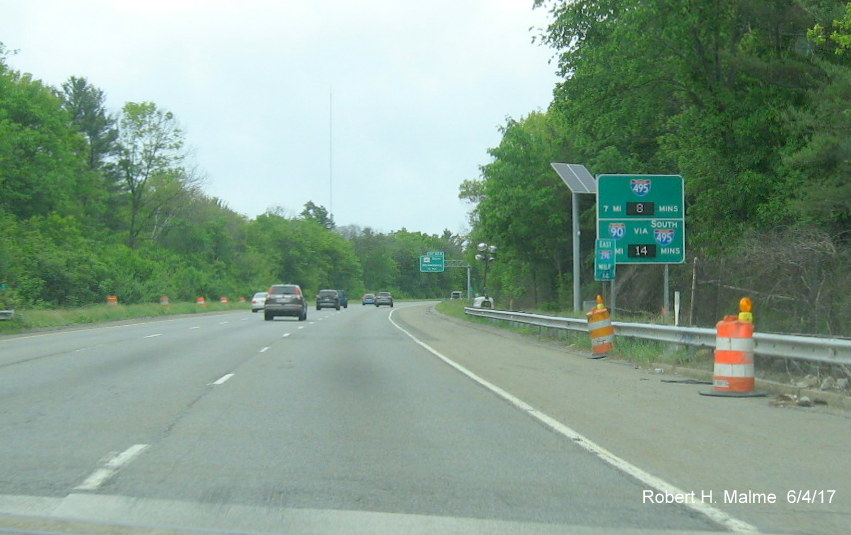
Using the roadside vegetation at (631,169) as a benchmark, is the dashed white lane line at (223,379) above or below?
below

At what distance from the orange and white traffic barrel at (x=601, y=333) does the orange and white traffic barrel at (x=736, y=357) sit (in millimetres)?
7611

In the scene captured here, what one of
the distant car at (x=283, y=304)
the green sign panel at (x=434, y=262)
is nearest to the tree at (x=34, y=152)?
the distant car at (x=283, y=304)

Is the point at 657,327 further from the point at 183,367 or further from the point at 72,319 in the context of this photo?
the point at 72,319

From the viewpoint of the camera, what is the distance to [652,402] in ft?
41.0

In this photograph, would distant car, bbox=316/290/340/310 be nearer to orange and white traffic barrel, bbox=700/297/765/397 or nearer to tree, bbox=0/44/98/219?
tree, bbox=0/44/98/219

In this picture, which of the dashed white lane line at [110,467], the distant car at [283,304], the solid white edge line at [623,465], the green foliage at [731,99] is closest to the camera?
the solid white edge line at [623,465]

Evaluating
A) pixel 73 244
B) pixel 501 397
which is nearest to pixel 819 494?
pixel 501 397

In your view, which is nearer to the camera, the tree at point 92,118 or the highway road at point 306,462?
the highway road at point 306,462

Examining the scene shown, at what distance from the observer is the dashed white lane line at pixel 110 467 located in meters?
7.26

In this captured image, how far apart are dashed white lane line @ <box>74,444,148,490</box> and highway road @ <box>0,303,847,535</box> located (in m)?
0.02

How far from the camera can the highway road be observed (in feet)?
20.7

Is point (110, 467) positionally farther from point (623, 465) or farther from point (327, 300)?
point (327, 300)

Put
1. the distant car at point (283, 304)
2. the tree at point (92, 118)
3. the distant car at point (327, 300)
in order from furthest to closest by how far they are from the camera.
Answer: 1. the tree at point (92, 118)
2. the distant car at point (327, 300)
3. the distant car at point (283, 304)

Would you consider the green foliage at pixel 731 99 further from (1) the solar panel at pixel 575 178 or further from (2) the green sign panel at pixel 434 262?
(2) the green sign panel at pixel 434 262
